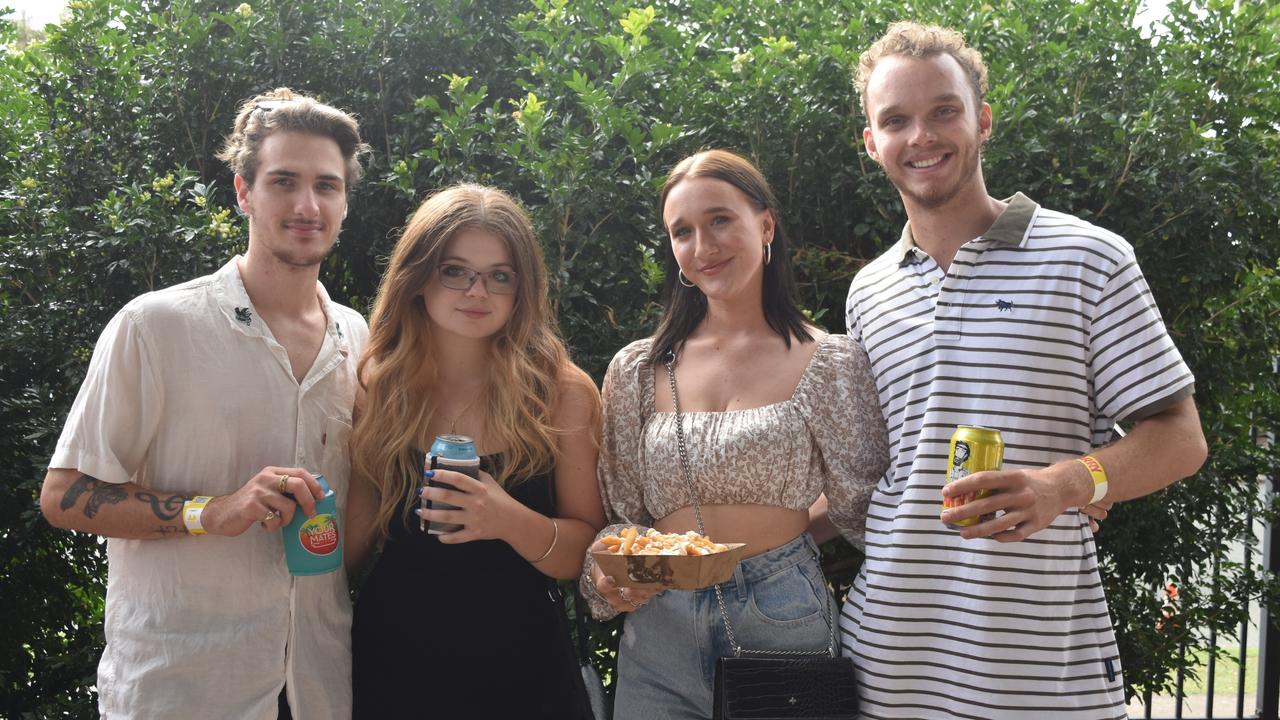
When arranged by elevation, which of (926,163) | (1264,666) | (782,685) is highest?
(926,163)

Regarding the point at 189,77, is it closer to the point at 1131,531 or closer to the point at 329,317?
the point at 329,317

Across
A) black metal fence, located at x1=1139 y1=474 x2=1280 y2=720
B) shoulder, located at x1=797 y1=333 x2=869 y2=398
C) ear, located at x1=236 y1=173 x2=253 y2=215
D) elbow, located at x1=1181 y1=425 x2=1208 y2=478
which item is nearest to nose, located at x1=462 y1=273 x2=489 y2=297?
ear, located at x1=236 y1=173 x2=253 y2=215

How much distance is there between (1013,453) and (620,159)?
62.8 inches

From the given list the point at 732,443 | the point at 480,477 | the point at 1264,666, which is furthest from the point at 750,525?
the point at 1264,666

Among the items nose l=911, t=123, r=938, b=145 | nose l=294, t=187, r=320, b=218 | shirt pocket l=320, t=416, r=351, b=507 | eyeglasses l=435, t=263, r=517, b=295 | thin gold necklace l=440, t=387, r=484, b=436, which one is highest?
nose l=911, t=123, r=938, b=145

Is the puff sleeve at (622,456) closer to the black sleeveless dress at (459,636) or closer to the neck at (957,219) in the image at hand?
the black sleeveless dress at (459,636)

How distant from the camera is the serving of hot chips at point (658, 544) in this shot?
2.44 meters

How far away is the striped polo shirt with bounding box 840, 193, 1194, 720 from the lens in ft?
8.24

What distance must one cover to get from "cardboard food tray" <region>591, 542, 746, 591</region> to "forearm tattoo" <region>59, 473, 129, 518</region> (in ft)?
3.86

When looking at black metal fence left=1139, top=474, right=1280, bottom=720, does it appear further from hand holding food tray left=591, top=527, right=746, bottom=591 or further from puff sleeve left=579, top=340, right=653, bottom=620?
hand holding food tray left=591, top=527, right=746, bottom=591

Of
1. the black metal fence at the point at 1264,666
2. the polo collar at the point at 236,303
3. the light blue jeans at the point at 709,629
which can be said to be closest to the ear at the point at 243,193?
the polo collar at the point at 236,303

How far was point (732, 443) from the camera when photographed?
2723 millimetres

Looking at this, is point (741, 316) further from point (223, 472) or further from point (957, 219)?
point (223, 472)

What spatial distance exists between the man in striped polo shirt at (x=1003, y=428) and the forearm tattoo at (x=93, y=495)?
1844 millimetres
